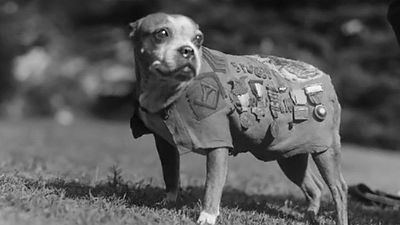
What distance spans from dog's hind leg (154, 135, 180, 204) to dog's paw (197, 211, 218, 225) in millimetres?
688

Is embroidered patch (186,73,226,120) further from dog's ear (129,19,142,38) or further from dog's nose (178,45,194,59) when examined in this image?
dog's ear (129,19,142,38)

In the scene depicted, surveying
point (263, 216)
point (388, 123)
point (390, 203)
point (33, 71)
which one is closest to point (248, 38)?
point (388, 123)

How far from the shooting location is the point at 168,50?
450cm

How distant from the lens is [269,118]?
16.3 ft

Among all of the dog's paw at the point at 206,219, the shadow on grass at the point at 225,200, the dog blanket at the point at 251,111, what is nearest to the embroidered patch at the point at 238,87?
the dog blanket at the point at 251,111

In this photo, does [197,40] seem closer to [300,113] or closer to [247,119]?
[247,119]

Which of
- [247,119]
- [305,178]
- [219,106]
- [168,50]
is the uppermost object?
[168,50]

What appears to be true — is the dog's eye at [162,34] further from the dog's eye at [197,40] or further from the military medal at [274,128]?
the military medal at [274,128]

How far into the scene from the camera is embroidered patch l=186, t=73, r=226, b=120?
4.70 m

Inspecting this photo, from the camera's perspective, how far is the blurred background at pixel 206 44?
59.7 ft

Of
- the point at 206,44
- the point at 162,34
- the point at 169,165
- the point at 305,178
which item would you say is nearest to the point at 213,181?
the point at 169,165

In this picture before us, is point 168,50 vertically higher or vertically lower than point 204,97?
higher

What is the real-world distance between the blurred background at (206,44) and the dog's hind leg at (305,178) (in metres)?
11.7

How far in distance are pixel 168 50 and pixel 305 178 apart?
6.55 ft
